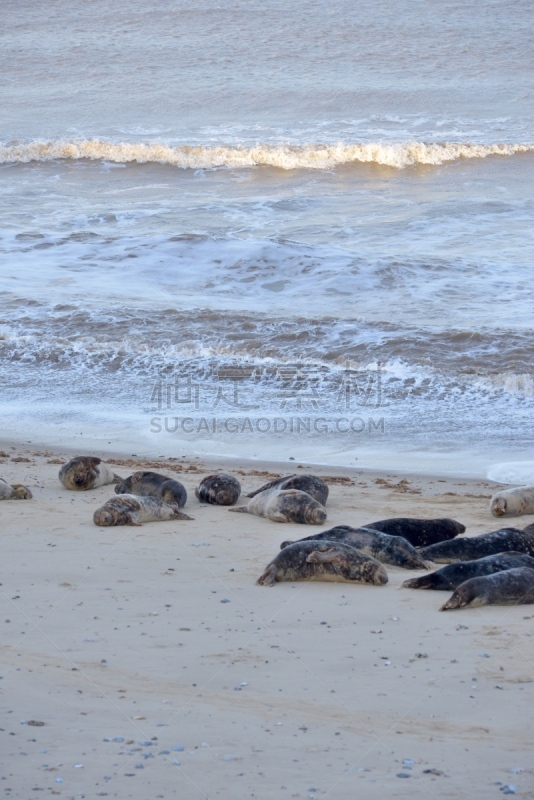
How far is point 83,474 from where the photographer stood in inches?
304

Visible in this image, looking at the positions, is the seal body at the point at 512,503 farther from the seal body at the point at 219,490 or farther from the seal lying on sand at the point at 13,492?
the seal lying on sand at the point at 13,492

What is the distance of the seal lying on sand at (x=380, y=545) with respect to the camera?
5887mm

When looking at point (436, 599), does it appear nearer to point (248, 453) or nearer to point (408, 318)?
point (248, 453)

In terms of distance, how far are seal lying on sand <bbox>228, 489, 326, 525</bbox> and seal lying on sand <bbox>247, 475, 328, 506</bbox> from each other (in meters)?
0.19

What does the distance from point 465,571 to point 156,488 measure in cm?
273

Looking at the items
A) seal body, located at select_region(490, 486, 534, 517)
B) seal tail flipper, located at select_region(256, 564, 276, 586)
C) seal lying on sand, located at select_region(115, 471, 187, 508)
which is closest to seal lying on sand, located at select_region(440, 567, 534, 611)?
seal tail flipper, located at select_region(256, 564, 276, 586)

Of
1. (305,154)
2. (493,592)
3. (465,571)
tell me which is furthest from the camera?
(305,154)

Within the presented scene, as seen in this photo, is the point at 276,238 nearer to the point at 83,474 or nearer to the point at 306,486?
the point at 83,474

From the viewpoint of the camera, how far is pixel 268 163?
2359cm

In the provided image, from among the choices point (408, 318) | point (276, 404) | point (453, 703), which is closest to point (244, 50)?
point (408, 318)

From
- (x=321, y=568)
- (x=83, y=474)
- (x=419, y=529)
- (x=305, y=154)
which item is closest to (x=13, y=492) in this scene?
(x=83, y=474)

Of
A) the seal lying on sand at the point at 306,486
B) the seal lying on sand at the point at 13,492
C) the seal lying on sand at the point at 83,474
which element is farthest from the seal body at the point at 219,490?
the seal lying on sand at the point at 13,492

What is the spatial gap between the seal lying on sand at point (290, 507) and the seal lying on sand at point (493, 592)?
1.82 metres

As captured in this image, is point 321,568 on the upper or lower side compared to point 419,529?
lower
